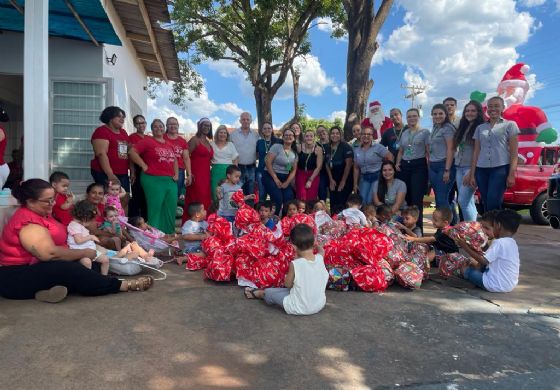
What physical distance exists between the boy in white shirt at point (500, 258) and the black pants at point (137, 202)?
435 centimetres

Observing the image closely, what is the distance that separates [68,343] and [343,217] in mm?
3277

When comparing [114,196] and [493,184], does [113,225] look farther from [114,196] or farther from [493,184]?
[493,184]

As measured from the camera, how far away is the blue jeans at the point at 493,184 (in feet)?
16.7

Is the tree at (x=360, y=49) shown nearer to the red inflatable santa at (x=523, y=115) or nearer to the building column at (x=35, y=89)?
the red inflatable santa at (x=523, y=115)

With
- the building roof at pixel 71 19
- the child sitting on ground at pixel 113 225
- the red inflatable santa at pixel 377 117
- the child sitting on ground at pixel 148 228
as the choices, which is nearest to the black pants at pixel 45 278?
the child sitting on ground at pixel 113 225

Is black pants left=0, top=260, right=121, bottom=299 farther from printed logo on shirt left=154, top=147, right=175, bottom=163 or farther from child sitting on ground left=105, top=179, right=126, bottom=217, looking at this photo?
printed logo on shirt left=154, top=147, right=175, bottom=163

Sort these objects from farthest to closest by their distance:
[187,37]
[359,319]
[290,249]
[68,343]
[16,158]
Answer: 1. [187,37]
2. [16,158]
3. [290,249]
4. [359,319]
5. [68,343]

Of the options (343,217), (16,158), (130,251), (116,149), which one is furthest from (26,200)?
(16,158)

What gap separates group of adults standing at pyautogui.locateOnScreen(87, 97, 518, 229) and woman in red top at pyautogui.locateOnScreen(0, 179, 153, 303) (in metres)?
2.03

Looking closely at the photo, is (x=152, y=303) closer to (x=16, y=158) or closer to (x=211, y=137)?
(x=211, y=137)

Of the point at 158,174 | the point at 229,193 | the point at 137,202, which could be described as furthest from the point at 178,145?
the point at 229,193

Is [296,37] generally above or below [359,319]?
above

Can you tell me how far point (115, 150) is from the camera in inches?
224

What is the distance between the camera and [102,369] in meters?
2.37
